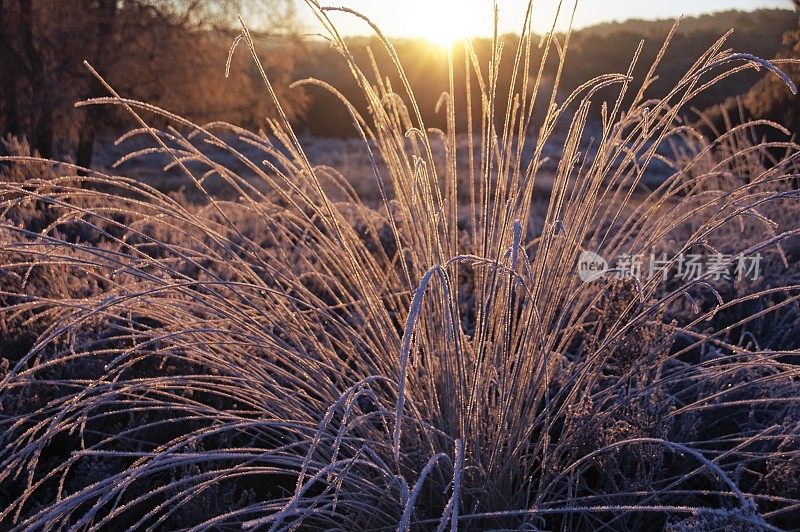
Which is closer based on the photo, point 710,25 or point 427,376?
point 427,376

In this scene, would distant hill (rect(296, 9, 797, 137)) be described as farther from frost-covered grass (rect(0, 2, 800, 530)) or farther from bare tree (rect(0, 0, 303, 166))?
frost-covered grass (rect(0, 2, 800, 530))

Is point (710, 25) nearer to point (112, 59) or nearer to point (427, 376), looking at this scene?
point (112, 59)

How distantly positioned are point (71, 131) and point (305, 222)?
288 inches

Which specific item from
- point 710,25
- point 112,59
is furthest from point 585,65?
point 112,59

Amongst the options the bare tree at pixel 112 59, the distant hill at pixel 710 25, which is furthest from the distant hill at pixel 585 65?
the bare tree at pixel 112 59

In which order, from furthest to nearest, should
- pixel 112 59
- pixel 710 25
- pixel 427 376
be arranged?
pixel 710 25, pixel 112 59, pixel 427 376

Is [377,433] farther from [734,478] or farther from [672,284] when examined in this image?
[672,284]

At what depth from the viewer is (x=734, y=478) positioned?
1925 millimetres

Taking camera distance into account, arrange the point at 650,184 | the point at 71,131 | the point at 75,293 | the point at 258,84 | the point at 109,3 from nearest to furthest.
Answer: the point at 75,293
the point at 71,131
the point at 109,3
the point at 258,84
the point at 650,184

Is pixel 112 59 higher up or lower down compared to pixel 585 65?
higher up

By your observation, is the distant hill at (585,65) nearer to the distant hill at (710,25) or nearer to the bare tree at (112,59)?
the distant hill at (710,25)

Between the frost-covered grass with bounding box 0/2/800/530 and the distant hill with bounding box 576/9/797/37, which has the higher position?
the distant hill with bounding box 576/9/797/37

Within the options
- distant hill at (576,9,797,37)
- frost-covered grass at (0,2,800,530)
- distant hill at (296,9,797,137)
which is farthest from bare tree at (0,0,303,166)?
distant hill at (576,9,797,37)

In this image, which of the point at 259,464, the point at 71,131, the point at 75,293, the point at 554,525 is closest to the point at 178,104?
the point at 71,131
